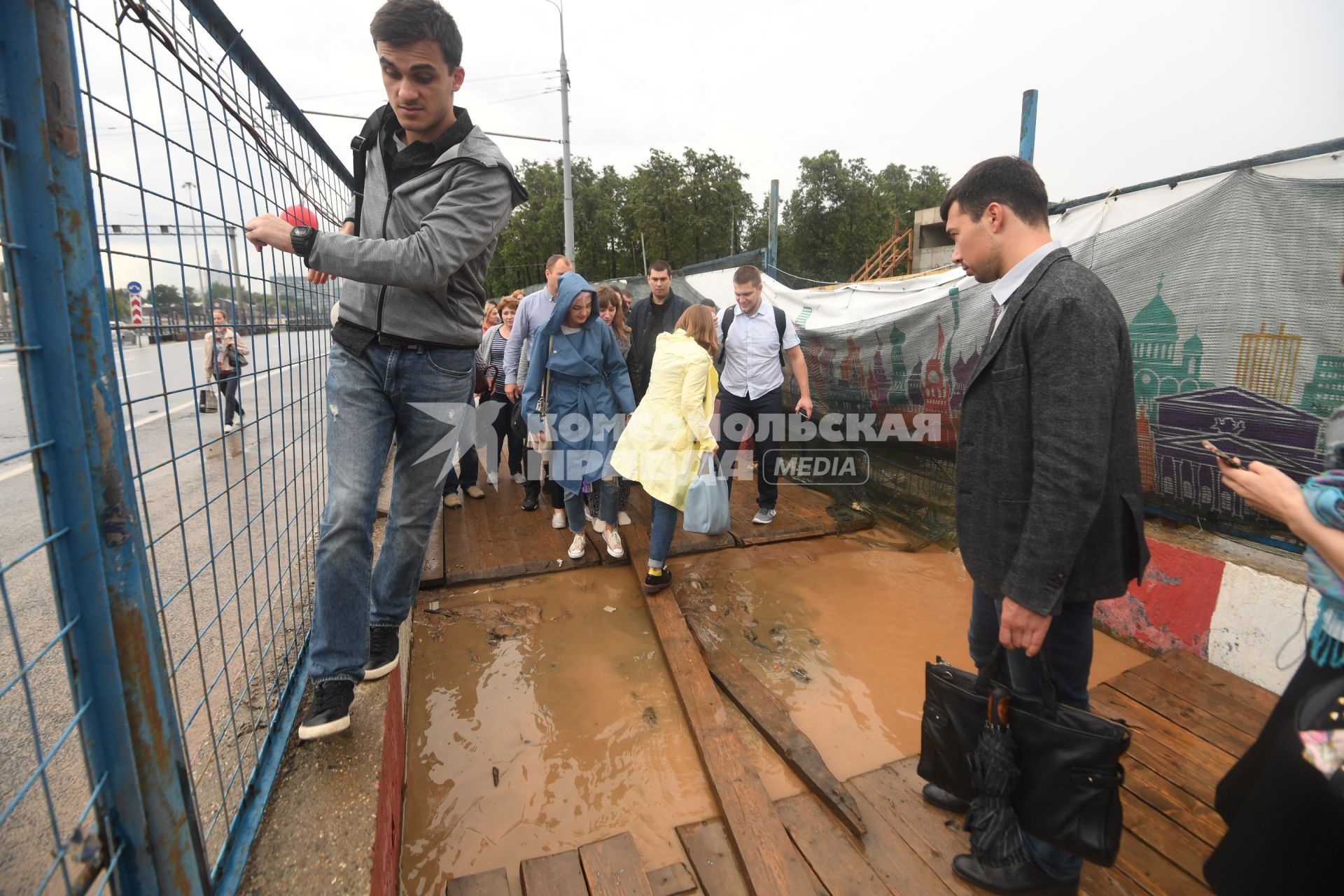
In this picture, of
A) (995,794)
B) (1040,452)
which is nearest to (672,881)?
(995,794)

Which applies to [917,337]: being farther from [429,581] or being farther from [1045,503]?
[429,581]

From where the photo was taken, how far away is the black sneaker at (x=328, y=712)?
1924mm

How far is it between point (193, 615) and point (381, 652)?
733 millimetres

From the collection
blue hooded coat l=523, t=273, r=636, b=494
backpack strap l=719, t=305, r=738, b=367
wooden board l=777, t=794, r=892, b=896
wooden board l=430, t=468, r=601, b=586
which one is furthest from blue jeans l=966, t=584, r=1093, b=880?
backpack strap l=719, t=305, r=738, b=367

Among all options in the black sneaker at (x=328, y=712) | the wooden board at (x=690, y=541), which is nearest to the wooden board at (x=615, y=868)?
the black sneaker at (x=328, y=712)

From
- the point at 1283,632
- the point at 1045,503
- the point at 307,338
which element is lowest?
the point at 1283,632

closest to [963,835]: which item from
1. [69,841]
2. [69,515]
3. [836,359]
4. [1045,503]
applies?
[1045,503]

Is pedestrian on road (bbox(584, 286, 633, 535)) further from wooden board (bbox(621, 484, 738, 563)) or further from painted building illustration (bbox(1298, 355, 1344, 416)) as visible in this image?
painted building illustration (bbox(1298, 355, 1344, 416))

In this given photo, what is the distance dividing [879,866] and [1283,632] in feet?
6.91

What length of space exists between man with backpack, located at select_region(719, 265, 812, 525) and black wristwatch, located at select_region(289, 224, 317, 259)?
3.47m

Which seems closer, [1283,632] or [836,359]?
[1283,632]

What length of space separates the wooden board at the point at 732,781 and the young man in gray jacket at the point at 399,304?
1.29m

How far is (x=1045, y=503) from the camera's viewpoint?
1685 millimetres

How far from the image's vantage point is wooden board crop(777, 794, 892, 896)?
202 centimetres
